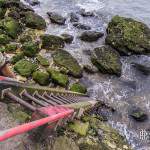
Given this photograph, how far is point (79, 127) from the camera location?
9.80 meters

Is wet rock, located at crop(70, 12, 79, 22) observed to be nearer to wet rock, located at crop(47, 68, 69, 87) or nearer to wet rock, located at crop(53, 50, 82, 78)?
wet rock, located at crop(53, 50, 82, 78)

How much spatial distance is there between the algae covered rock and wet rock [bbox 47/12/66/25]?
5903 millimetres

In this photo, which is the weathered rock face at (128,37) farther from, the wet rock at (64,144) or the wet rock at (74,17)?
the wet rock at (64,144)

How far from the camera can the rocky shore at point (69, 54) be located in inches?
403

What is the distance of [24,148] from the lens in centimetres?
718

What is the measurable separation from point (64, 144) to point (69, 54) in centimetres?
767

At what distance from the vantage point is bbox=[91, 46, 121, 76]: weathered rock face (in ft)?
49.9

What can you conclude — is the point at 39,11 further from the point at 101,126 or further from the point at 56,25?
the point at 101,126

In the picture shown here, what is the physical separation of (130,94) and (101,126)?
3733 mm

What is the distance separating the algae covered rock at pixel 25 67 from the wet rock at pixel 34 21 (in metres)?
4.23

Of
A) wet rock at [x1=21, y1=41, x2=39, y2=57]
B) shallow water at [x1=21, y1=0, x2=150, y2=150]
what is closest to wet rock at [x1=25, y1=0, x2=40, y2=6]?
shallow water at [x1=21, y1=0, x2=150, y2=150]

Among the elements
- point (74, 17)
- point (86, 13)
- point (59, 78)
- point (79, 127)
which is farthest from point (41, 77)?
point (86, 13)

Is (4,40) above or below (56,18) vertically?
above

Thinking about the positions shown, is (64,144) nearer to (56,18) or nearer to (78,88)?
(78,88)
